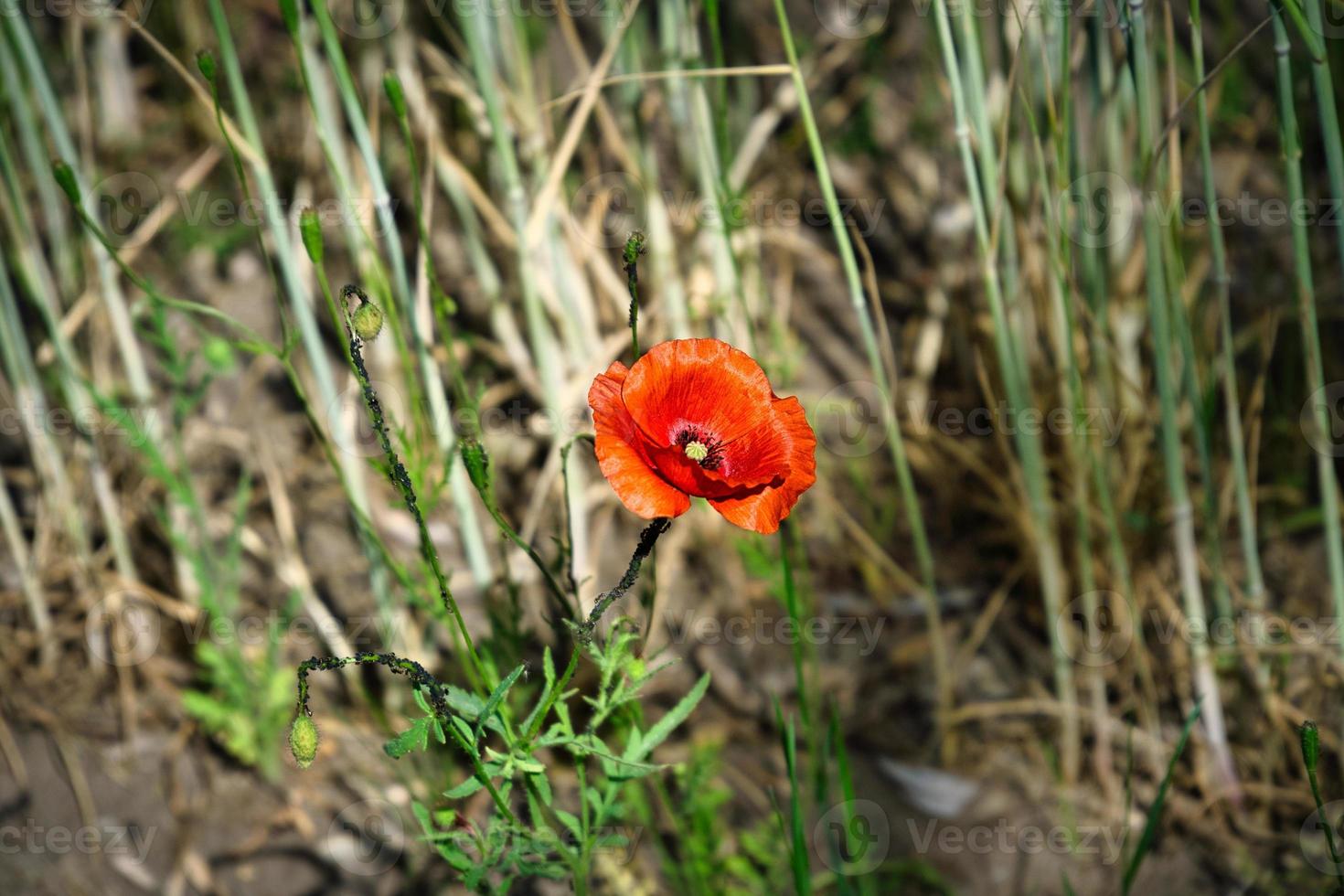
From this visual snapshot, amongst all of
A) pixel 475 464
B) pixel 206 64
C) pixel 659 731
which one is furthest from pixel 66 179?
pixel 659 731

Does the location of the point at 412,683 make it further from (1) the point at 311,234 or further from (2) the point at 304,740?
(1) the point at 311,234

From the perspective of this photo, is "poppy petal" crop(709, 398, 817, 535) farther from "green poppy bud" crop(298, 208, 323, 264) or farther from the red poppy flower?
"green poppy bud" crop(298, 208, 323, 264)

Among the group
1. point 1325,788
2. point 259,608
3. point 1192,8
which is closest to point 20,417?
point 259,608

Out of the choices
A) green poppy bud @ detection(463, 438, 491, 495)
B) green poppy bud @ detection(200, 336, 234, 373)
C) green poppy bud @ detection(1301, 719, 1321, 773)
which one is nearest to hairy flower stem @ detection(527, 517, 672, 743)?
green poppy bud @ detection(463, 438, 491, 495)

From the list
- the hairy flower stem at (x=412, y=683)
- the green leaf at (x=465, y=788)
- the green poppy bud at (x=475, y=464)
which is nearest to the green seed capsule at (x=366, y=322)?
the green poppy bud at (x=475, y=464)

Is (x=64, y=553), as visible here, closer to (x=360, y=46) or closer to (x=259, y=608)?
(x=259, y=608)

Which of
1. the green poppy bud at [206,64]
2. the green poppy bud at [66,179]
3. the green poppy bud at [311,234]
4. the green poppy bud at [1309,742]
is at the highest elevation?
the green poppy bud at [206,64]

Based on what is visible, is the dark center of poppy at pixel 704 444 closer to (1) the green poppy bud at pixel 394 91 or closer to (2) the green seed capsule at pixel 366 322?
(2) the green seed capsule at pixel 366 322
